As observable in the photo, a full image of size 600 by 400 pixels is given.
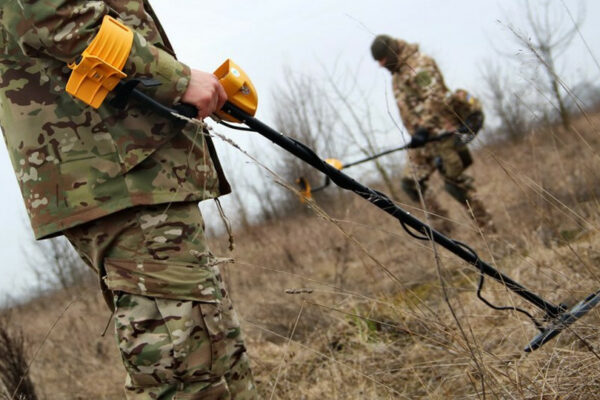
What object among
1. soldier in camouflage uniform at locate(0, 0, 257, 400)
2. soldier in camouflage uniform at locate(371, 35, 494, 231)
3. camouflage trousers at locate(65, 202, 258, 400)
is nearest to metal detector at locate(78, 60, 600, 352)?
soldier in camouflage uniform at locate(0, 0, 257, 400)

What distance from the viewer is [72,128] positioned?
4.33ft

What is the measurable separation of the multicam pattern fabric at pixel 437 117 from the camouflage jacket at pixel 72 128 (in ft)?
10.9

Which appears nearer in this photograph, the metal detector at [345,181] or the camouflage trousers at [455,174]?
the metal detector at [345,181]

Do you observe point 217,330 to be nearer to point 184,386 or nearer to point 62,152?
point 184,386

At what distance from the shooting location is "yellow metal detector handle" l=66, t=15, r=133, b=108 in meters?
1.21

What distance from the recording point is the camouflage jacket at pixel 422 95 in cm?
458

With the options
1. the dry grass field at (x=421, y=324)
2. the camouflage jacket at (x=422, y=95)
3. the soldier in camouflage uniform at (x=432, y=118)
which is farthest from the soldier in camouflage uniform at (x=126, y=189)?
the camouflage jacket at (x=422, y=95)

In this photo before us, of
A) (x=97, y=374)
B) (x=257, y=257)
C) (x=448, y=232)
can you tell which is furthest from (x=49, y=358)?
(x=448, y=232)

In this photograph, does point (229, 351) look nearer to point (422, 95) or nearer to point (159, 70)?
point (159, 70)

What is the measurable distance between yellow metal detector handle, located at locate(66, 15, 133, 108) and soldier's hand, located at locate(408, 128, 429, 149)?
3.50 meters

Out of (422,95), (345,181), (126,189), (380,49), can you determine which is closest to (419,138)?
(422,95)

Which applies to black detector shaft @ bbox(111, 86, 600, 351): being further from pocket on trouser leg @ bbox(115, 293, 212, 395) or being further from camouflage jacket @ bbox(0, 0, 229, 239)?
pocket on trouser leg @ bbox(115, 293, 212, 395)

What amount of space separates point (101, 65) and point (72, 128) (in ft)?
0.65

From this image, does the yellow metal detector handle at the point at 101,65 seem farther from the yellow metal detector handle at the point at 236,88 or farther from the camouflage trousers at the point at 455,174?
the camouflage trousers at the point at 455,174
